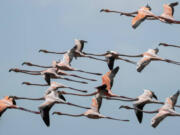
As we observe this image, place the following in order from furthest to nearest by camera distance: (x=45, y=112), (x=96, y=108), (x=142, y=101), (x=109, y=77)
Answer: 1. (x=109, y=77)
2. (x=96, y=108)
3. (x=142, y=101)
4. (x=45, y=112)

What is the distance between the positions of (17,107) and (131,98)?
5.49 metres

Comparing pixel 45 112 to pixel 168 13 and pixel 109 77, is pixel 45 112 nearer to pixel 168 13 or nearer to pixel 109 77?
pixel 109 77

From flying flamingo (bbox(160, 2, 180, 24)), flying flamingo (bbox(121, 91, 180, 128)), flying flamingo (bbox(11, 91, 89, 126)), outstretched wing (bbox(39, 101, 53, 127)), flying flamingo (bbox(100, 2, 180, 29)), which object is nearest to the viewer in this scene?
flying flamingo (bbox(121, 91, 180, 128))

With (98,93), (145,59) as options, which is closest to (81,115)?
(98,93)

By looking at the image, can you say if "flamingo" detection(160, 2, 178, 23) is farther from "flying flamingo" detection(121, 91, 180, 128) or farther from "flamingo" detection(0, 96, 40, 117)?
"flamingo" detection(0, 96, 40, 117)

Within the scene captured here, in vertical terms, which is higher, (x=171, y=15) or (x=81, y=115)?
(x=171, y=15)

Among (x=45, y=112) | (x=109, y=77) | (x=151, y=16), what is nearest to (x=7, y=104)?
(x=109, y=77)

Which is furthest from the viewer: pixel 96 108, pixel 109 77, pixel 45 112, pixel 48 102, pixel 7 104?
pixel 7 104

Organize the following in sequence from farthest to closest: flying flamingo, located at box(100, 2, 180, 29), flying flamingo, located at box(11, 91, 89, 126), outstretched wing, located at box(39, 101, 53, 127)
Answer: flying flamingo, located at box(100, 2, 180, 29) < flying flamingo, located at box(11, 91, 89, 126) < outstretched wing, located at box(39, 101, 53, 127)

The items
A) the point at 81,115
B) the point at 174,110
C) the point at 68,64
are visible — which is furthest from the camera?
the point at 68,64

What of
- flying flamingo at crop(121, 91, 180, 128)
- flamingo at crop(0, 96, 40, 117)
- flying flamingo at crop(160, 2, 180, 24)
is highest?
flying flamingo at crop(160, 2, 180, 24)

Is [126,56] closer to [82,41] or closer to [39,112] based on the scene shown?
[82,41]

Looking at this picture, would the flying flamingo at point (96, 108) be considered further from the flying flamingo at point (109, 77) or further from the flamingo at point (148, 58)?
the flamingo at point (148, 58)

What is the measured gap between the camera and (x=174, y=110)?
4109cm
